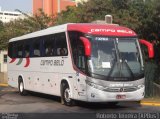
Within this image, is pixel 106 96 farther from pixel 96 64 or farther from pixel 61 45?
pixel 61 45

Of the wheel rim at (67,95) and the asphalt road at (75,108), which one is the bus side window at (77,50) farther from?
the asphalt road at (75,108)

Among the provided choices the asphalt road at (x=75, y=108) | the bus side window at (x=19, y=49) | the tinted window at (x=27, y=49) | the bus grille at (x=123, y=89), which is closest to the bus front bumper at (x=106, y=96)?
the bus grille at (x=123, y=89)

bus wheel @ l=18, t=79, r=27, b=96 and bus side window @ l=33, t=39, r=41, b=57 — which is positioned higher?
bus side window @ l=33, t=39, r=41, b=57

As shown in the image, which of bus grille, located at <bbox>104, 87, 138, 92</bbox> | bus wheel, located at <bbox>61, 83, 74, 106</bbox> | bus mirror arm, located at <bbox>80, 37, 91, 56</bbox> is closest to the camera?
bus mirror arm, located at <bbox>80, 37, 91, 56</bbox>

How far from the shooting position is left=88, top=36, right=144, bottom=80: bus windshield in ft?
55.6

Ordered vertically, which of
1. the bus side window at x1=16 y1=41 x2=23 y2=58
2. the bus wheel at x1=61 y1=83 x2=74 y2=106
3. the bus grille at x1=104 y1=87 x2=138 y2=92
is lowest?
the bus wheel at x1=61 y1=83 x2=74 y2=106

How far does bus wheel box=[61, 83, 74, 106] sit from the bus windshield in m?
2.03

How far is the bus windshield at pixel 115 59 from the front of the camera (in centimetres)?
1695

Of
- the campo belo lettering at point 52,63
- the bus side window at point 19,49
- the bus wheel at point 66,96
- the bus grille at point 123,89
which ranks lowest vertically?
the bus wheel at point 66,96

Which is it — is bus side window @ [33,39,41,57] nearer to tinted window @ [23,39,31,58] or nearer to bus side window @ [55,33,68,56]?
tinted window @ [23,39,31,58]

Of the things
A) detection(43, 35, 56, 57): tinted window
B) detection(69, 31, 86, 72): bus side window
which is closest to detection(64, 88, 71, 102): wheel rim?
detection(69, 31, 86, 72): bus side window

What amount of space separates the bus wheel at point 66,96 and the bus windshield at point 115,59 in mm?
2029

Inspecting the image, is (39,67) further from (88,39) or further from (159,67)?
(159,67)

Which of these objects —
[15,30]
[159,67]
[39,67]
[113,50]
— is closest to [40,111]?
[113,50]
